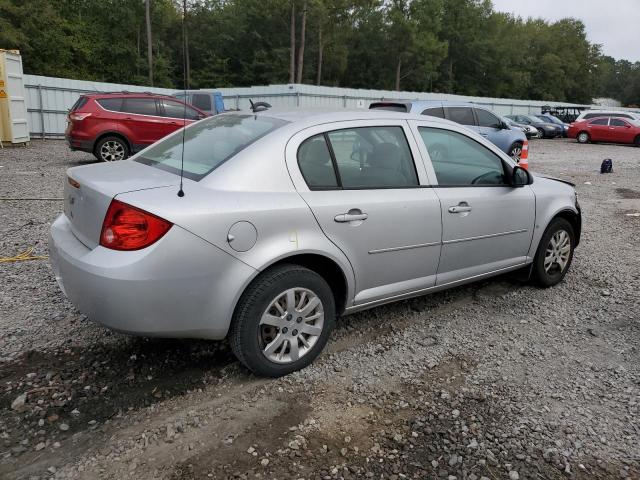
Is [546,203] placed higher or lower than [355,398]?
higher

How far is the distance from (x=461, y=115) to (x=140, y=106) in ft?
24.8

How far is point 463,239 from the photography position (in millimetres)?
4133

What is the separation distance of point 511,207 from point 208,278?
265 centimetres

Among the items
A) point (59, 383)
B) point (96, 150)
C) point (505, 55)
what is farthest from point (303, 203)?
point (505, 55)

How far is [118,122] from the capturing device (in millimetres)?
12227

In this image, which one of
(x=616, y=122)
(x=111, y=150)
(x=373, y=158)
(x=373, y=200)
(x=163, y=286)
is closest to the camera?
(x=163, y=286)

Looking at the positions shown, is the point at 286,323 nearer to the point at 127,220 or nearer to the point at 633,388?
the point at 127,220

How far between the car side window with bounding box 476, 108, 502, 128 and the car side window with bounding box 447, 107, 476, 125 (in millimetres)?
336

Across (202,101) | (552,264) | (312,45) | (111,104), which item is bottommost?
(552,264)

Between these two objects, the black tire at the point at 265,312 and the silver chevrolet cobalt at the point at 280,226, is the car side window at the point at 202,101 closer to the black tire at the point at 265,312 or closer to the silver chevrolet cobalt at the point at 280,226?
the silver chevrolet cobalt at the point at 280,226

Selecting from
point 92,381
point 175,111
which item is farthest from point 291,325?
point 175,111

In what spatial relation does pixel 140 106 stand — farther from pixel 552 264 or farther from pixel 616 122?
pixel 616 122

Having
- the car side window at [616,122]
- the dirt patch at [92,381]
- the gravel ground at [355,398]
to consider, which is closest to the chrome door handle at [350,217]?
the gravel ground at [355,398]

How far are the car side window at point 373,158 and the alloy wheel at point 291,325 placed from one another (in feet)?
2.54
